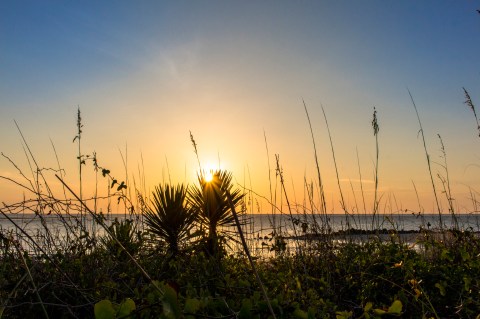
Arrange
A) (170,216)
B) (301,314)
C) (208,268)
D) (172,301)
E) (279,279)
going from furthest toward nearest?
(170,216), (208,268), (279,279), (301,314), (172,301)

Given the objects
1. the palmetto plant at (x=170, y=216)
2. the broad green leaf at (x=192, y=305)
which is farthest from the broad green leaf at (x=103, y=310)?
the palmetto plant at (x=170, y=216)

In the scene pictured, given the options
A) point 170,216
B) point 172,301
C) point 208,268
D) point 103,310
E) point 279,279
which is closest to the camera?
point 172,301

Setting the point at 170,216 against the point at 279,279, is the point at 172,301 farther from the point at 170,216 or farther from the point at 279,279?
the point at 170,216

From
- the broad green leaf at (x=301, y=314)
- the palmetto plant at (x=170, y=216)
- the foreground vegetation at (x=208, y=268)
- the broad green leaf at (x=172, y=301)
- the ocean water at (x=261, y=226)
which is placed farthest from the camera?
the palmetto plant at (x=170, y=216)

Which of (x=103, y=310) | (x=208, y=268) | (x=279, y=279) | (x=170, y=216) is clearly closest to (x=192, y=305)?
(x=103, y=310)

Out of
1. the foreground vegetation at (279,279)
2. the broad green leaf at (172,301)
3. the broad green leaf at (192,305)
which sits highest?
the broad green leaf at (172,301)

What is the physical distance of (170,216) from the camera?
19.9 feet

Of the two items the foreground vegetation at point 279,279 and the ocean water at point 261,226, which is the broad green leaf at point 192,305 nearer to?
the foreground vegetation at point 279,279

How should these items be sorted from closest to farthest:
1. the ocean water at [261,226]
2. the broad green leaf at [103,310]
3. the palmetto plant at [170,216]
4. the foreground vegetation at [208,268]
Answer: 1. the broad green leaf at [103,310]
2. the foreground vegetation at [208,268]
3. the ocean water at [261,226]
4. the palmetto plant at [170,216]

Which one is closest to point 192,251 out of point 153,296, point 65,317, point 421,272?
point 65,317

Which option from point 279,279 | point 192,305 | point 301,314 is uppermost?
point 192,305

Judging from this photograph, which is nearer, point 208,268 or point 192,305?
point 192,305

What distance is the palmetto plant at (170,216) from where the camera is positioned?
5984 millimetres

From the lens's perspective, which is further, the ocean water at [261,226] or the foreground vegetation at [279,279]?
the ocean water at [261,226]
